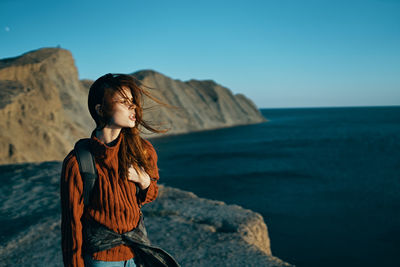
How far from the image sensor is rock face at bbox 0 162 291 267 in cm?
345

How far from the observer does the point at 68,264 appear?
1.37 m

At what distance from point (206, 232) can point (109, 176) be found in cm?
299

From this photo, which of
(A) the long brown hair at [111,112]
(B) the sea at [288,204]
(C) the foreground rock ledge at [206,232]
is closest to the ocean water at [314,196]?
(B) the sea at [288,204]

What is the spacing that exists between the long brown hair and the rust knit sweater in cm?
4

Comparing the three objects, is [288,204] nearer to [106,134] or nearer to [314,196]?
[314,196]

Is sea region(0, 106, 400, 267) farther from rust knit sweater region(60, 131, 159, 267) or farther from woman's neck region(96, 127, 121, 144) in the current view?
woman's neck region(96, 127, 121, 144)

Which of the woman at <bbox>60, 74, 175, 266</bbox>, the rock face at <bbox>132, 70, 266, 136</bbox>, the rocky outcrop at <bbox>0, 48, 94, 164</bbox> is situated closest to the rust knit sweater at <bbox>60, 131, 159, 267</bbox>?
the woman at <bbox>60, 74, 175, 266</bbox>

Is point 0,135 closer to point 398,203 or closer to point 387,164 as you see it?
point 398,203

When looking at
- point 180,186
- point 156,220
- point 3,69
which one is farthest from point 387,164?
point 3,69

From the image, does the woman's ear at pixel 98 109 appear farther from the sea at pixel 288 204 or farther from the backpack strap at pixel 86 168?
the sea at pixel 288 204

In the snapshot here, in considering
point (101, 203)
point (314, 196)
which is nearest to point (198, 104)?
point (314, 196)

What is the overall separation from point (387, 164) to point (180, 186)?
14.3 meters

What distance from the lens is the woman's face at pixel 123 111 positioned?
144cm

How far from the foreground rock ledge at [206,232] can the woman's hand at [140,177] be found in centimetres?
216
